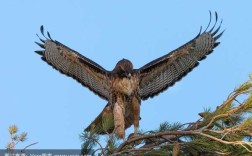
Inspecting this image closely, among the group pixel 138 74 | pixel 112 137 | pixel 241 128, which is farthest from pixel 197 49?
pixel 241 128

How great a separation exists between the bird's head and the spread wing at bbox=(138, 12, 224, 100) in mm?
644

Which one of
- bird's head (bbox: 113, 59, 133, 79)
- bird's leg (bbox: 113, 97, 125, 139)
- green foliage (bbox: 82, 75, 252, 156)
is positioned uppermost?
bird's head (bbox: 113, 59, 133, 79)

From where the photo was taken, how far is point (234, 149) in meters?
6.16

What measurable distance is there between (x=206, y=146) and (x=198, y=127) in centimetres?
33

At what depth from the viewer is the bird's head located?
9867 mm

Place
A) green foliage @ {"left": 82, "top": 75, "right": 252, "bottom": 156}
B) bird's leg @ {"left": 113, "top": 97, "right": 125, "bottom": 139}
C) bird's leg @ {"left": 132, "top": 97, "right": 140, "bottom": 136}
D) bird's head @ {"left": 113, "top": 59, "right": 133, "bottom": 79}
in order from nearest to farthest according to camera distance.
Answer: green foliage @ {"left": 82, "top": 75, "right": 252, "bottom": 156}, bird's leg @ {"left": 113, "top": 97, "right": 125, "bottom": 139}, bird's leg @ {"left": 132, "top": 97, "right": 140, "bottom": 136}, bird's head @ {"left": 113, "top": 59, "right": 133, "bottom": 79}

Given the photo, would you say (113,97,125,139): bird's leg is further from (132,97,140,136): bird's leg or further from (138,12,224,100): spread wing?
(138,12,224,100): spread wing

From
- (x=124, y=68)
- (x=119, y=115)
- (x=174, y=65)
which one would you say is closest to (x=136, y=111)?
(x=119, y=115)

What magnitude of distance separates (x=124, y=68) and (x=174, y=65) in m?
1.32

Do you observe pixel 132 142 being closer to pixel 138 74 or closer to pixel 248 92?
pixel 248 92

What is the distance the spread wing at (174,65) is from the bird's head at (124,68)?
0.64 m

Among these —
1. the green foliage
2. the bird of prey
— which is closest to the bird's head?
the bird of prey

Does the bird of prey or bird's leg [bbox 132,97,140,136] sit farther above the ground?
the bird of prey

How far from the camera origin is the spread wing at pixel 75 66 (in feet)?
34.6
